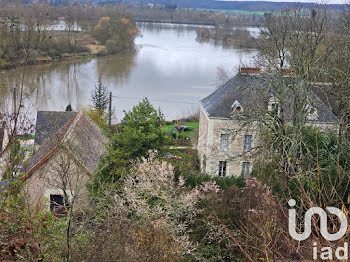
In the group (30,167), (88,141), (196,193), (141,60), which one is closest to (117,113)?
(88,141)

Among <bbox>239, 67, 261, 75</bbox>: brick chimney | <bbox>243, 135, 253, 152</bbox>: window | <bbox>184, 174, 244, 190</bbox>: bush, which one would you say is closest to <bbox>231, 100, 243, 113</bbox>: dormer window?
<bbox>243, 135, 253, 152</bbox>: window

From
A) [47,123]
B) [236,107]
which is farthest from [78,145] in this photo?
[47,123]

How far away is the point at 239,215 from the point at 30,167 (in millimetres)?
4858

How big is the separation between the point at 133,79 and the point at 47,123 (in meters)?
17.4

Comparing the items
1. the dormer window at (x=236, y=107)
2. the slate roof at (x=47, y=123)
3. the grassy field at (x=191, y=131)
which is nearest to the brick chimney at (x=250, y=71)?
the dormer window at (x=236, y=107)

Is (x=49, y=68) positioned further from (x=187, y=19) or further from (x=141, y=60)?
(x=187, y=19)

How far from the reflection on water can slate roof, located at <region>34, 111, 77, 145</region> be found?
12.0 ft

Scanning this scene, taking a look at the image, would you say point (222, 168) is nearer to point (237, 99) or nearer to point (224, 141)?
point (224, 141)

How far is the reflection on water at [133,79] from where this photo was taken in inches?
976

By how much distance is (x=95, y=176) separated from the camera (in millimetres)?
8945

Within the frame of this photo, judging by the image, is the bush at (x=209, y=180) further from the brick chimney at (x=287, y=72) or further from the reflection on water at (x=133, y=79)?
the reflection on water at (x=133, y=79)

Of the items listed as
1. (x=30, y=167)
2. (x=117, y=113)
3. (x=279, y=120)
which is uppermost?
(x=279, y=120)

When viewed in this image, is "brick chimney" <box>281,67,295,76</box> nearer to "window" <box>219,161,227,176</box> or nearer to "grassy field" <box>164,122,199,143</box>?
"window" <box>219,161,227,176</box>

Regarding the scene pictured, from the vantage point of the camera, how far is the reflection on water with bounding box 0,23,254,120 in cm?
2478
